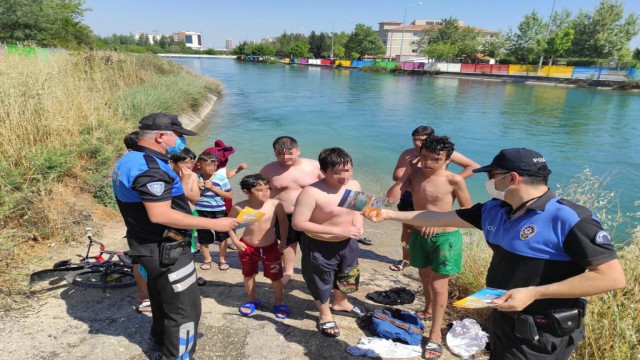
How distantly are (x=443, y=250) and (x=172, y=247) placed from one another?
2.11 meters

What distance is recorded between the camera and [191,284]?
2.50 metres

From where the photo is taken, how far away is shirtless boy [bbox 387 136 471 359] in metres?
2.99

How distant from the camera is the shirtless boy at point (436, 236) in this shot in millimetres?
2992

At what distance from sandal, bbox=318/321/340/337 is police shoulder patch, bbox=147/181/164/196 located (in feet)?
5.95

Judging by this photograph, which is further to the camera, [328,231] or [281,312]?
[281,312]

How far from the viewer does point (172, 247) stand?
2.39 m

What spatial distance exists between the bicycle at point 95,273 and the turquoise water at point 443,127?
21.7 feet

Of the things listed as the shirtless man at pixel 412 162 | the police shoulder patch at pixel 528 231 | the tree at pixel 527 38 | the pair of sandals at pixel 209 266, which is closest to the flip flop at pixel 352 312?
the shirtless man at pixel 412 162

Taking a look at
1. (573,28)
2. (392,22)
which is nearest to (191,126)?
(573,28)

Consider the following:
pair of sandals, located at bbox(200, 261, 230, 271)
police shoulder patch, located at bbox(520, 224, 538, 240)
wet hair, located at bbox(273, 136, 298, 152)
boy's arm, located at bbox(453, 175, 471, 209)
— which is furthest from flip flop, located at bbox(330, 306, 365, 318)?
police shoulder patch, located at bbox(520, 224, 538, 240)

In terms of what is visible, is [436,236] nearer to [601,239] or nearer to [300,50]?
[601,239]

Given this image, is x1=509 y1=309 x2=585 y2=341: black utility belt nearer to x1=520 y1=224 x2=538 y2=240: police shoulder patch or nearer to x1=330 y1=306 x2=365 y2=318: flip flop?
x1=520 y1=224 x2=538 y2=240: police shoulder patch

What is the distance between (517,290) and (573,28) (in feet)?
244

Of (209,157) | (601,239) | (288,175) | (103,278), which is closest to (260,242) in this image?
(288,175)
